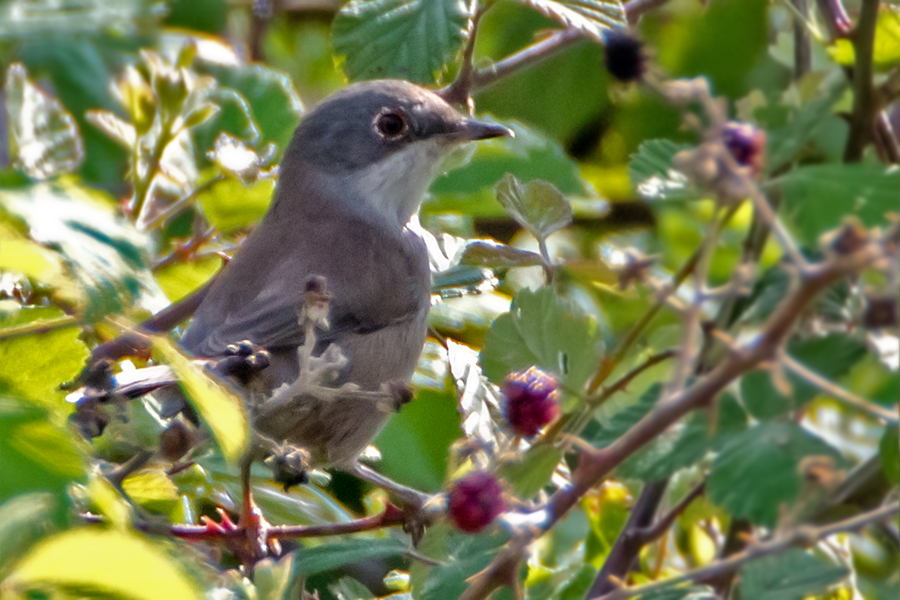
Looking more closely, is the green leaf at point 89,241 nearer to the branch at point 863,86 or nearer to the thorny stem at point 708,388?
the thorny stem at point 708,388

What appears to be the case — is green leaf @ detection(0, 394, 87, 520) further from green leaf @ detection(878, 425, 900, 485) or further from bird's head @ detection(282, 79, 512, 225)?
bird's head @ detection(282, 79, 512, 225)

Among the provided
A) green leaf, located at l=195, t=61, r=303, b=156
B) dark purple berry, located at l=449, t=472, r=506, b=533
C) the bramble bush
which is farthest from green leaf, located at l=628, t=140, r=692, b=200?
green leaf, located at l=195, t=61, r=303, b=156

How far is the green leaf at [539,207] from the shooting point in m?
1.99

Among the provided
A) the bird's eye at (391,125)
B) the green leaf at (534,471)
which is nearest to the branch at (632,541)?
the green leaf at (534,471)

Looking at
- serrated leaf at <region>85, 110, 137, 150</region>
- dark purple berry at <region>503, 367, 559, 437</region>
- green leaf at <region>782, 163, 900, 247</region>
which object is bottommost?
serrated leaf at <region>85, 110, 137, 150</region>

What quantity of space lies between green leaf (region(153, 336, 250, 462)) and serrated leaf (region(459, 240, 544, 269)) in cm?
85

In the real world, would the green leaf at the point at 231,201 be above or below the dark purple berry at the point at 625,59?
below

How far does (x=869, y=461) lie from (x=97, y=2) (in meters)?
1.80

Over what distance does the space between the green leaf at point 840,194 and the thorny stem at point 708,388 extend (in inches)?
13.5

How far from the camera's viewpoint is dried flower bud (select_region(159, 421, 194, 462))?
178cm

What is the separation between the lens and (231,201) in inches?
99.5

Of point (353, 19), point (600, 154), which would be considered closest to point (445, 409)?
point (353, 19)

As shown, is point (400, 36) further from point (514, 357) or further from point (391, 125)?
point (391, 125)

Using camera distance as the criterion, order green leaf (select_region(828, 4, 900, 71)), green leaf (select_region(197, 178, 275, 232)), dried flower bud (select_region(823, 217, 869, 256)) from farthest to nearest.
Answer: green leaf (select_region(197, 178, 275, 232)) < green leaf (select_region(828, 4, 900, 71)) < dried flower bud (select_region(823, 217, 869, 256))
